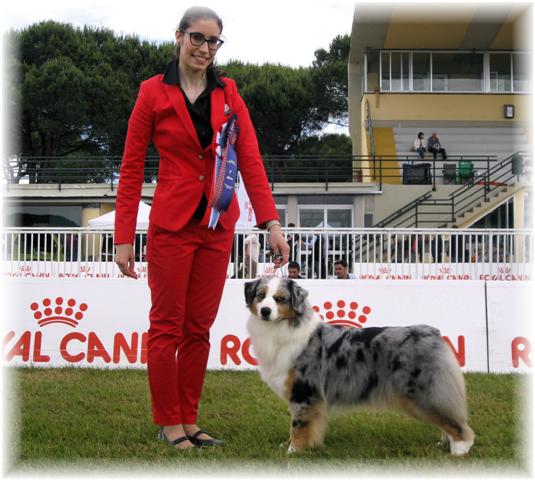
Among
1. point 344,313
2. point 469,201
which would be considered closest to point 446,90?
point 469,201

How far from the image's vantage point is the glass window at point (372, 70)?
88.3 ft

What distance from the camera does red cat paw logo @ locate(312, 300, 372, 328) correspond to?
7.14 m

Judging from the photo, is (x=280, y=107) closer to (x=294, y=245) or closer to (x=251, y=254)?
(x=294, y=245)

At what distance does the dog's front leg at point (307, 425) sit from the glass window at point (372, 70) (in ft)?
79.5

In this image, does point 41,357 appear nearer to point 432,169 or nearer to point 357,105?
point 432,169

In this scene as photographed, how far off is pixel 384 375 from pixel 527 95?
82.8ft

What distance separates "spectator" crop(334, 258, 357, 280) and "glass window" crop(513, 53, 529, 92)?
1981 centimetres

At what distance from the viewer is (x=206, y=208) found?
3.83 metres

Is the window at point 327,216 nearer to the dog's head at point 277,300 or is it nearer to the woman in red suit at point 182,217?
the dog's head at point 277,300

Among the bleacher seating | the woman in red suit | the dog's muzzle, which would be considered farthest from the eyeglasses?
the bleacher seating

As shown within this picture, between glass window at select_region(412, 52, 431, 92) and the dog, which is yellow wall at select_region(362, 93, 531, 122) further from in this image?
the dog

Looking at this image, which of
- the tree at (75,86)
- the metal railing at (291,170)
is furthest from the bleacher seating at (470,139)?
the tree at (75,86)

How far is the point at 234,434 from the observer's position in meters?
4.35

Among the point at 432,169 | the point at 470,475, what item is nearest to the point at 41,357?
the point at 470,475
